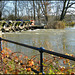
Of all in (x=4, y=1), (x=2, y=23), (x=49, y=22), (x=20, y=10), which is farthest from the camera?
(x=20, y=10)

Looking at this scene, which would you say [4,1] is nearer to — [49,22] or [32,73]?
[49,22]

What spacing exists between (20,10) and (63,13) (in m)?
16.8

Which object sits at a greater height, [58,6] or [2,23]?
[58,6]

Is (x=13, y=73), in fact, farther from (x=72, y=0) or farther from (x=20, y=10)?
(x=20, y=10)

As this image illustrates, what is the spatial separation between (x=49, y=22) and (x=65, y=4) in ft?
28.5

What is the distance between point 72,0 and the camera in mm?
37344

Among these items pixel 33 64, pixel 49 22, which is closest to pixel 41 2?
pixel 49 22

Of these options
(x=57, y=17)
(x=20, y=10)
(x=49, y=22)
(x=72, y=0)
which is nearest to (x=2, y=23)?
(x=49, y=22)

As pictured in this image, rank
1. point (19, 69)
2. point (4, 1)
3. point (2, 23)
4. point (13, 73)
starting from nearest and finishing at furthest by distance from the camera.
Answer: point (13, 73) → point (19, 69) → point (2, 23) → point (4, 1)

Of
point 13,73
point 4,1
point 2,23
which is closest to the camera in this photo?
point 13,73

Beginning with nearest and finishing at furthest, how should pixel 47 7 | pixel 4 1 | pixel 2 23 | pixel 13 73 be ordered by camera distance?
pixel 13 73 → pixel 2 23 → pixel 47 7 → pixel 4 1

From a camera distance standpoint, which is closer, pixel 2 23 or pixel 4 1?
pixel 2 23

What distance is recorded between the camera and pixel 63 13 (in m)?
38.7

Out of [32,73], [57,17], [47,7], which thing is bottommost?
[32,73]
